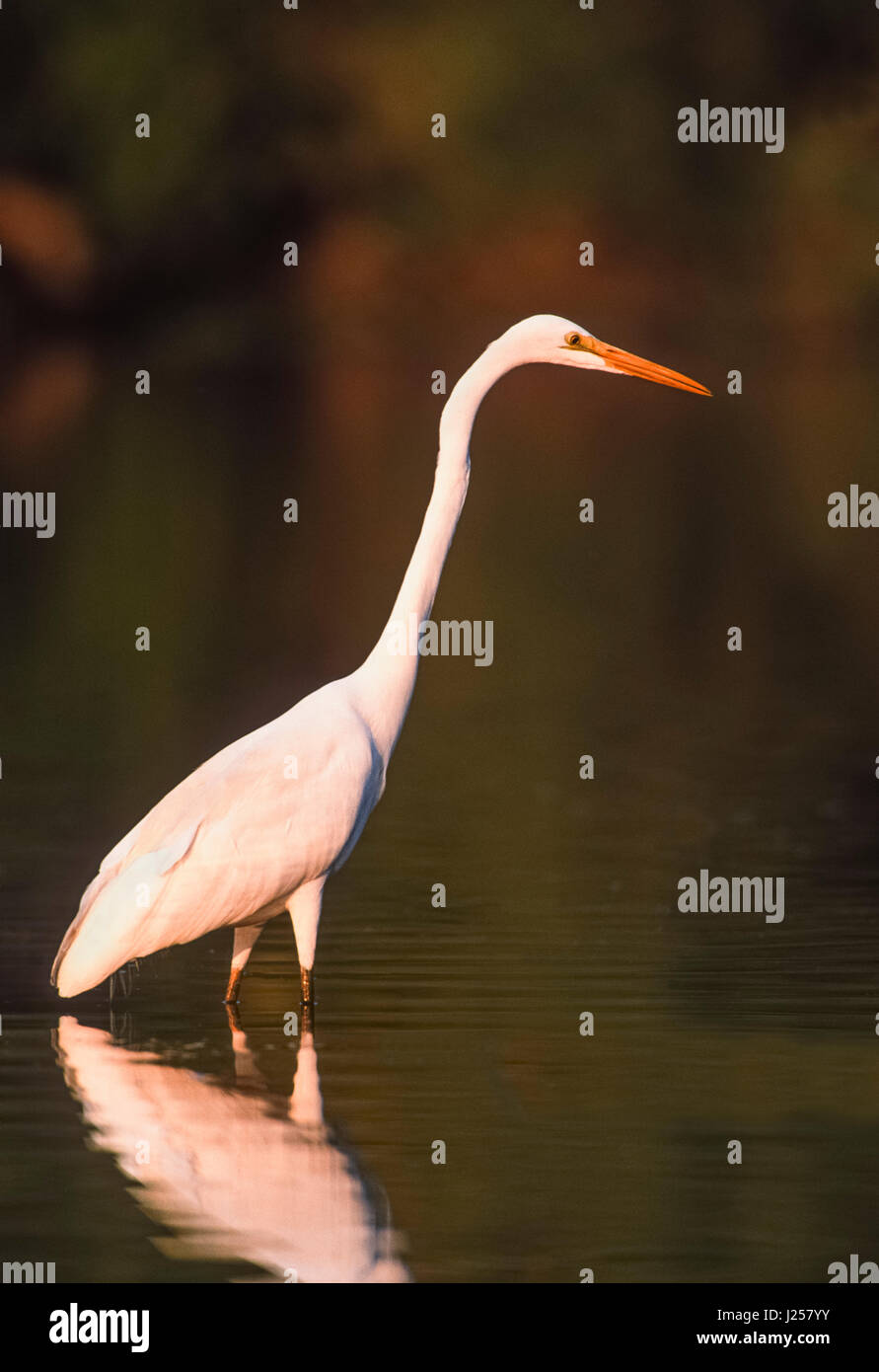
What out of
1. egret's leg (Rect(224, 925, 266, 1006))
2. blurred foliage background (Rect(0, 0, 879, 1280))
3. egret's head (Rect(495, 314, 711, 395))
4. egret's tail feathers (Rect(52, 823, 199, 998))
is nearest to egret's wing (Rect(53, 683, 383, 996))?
egret's tail feathers (Rect(52, 823, 199, 998))

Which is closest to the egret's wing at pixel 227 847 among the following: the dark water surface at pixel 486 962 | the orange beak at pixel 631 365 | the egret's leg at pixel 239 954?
the egret's leg at pixel 239 954

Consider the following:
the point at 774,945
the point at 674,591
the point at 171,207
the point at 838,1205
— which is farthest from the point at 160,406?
the point at 838,1205

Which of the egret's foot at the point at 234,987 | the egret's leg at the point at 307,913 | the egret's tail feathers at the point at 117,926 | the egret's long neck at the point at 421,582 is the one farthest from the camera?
the egret's long neck at the point at 421,582

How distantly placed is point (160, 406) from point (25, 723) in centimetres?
3599

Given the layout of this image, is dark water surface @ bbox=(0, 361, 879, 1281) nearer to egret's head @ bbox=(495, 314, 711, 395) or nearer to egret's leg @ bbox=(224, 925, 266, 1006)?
egret's leg @ bbox=(224, 925, 266, 1006)

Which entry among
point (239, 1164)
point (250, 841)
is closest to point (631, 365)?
point (250, 841)

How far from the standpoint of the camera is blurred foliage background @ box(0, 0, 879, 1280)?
8.19 metres

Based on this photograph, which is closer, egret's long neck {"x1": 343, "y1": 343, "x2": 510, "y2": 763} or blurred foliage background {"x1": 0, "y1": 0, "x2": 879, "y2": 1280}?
blurred foliage background {"x1": 0, "y1": 0, "x2": 879, "y2": 1280}

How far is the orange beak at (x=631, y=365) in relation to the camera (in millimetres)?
9695

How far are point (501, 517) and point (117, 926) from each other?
67.5 feet

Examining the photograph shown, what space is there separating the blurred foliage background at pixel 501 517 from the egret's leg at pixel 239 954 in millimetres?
162

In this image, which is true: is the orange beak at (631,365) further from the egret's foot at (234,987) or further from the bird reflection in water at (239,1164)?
the bird reflection in water at (239,1164)

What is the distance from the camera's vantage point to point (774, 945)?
31.9ft

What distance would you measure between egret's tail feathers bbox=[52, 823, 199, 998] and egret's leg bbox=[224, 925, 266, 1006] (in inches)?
13.3
